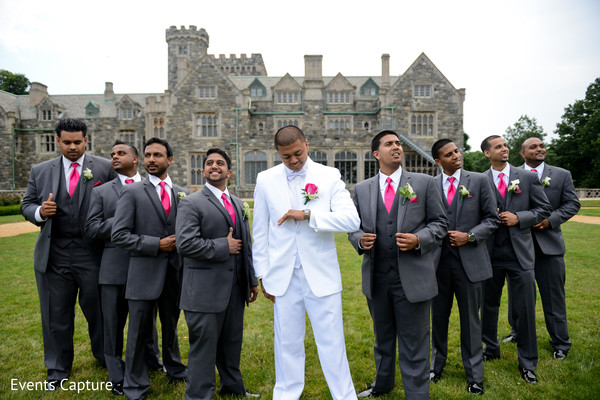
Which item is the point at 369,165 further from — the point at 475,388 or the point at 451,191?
the point at 475,388

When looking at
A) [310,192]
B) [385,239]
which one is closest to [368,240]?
[385,239]

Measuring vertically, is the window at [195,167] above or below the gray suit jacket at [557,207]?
above

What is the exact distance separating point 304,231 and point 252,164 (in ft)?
94.4

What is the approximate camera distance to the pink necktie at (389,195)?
3.72 m

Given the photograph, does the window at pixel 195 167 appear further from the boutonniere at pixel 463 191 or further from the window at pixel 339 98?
the boutonniere at pixel 463 191

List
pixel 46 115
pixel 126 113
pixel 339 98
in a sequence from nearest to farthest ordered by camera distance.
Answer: pixel 339 98, pixel 126 113, pixel 46 115

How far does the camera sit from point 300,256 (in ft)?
11.1

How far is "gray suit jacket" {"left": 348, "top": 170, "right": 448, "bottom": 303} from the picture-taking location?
346 centimetres

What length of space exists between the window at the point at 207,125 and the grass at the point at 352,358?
83.6 ft

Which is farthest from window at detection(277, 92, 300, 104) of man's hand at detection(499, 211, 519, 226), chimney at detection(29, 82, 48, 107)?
man's hand at detection(499, 211, 519, 226)

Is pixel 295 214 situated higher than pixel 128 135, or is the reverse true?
pixel 128 135

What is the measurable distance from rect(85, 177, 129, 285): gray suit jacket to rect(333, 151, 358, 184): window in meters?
27.3

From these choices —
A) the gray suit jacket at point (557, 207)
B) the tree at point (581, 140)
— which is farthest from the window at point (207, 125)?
the tree at point (581, 140)

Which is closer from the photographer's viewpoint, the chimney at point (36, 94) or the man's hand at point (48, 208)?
the man's hand at point (48, 208)
